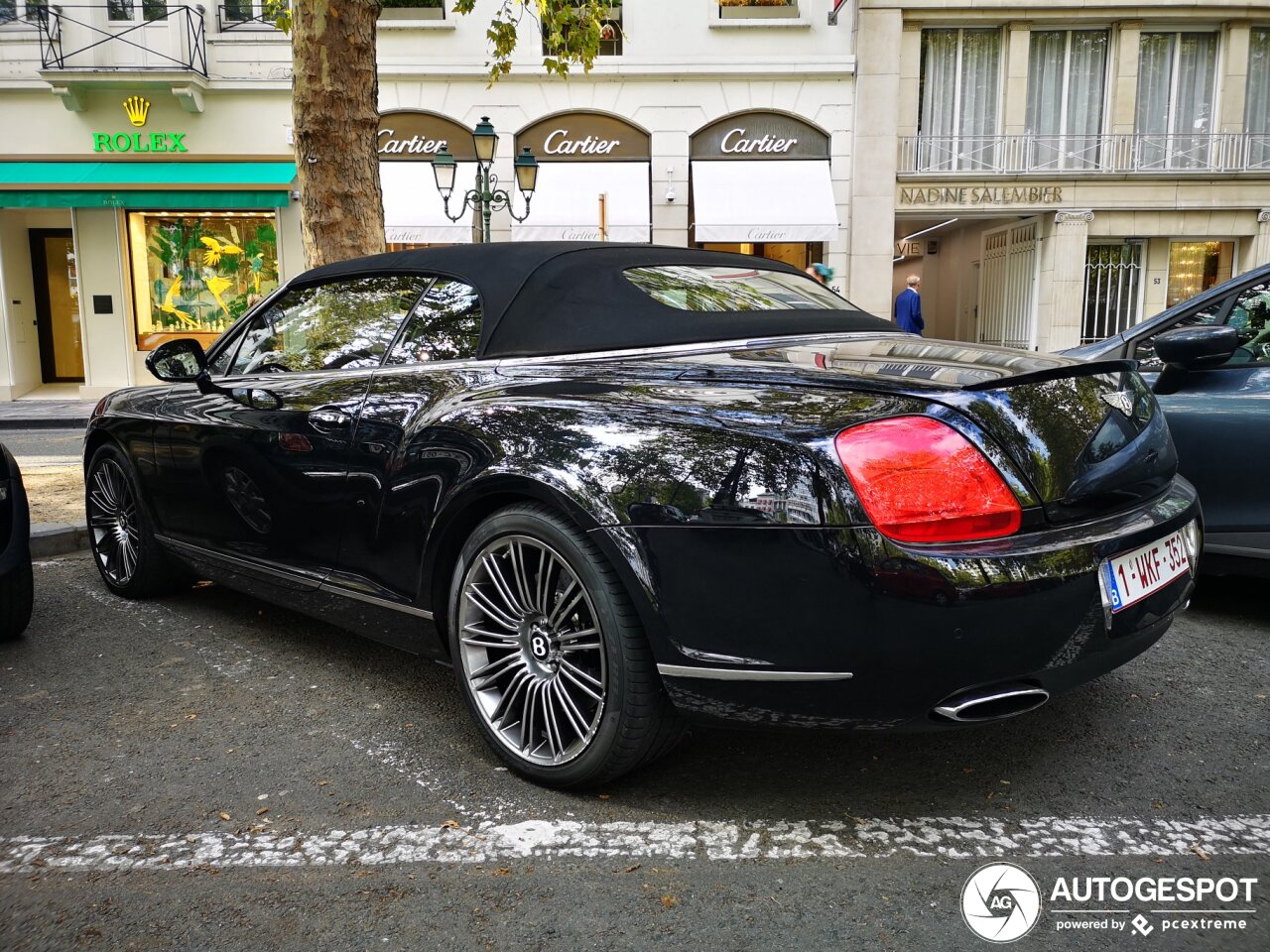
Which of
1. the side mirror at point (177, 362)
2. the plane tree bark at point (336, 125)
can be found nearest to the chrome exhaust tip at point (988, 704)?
the side mirror at point (177, 362)

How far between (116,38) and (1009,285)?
16479 millimetres

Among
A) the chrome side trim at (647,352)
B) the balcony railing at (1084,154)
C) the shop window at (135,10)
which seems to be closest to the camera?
the chrome side trim at (647,352)

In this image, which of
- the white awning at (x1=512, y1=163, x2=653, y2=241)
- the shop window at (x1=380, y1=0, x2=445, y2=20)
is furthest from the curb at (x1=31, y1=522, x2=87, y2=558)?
the shop window at (x1=380, y1=0, x2=445, y2=20)

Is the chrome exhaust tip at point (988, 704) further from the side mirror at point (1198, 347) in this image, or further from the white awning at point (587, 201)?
the white awning at point (587, 201)

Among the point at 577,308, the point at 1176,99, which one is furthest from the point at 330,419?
the point at 1176,99

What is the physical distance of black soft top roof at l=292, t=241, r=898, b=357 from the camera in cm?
297

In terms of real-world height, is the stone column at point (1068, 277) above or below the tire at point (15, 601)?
above

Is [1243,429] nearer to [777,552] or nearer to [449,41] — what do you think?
[777,552]

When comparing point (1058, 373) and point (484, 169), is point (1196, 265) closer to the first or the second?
point (484, 169)

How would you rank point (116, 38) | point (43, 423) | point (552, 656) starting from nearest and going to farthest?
1. point (552, 656)
2. point (43, 423)
3. point (116, 38)

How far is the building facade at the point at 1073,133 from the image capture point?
17.2 meters

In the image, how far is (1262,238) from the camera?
693 inches

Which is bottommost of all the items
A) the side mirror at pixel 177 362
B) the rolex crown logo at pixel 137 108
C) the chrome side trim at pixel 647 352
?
the side mirror at pixel 177 362

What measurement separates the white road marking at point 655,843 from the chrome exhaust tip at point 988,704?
0.36 metres
